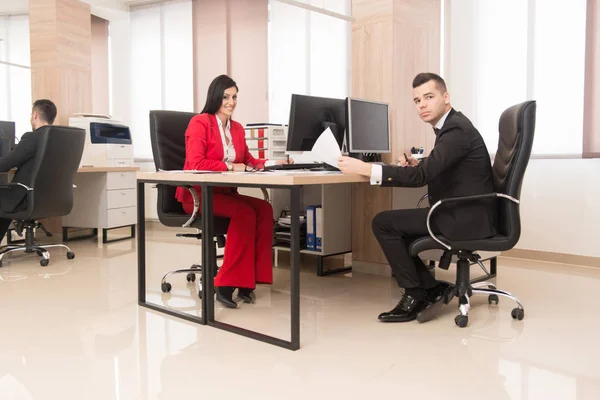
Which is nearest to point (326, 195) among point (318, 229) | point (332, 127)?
point (318, 229)

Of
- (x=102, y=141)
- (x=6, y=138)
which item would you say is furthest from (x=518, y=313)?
(x=102, y=141)

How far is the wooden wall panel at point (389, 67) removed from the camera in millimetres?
3750

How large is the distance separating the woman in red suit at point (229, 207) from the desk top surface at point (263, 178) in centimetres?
28

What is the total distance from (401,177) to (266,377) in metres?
1.14

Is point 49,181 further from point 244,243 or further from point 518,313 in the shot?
point 518,313

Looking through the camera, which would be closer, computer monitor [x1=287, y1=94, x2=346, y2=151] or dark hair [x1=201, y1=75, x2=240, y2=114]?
dark hair [x1=201, y1=75, x2=240, y2=114]

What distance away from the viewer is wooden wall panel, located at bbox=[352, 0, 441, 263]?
375 centimetres

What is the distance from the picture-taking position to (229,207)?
3.03 metres

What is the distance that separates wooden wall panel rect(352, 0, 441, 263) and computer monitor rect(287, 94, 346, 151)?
1.06 ft

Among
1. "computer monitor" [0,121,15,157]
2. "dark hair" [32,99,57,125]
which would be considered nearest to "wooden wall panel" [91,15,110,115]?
"computer monitor" [0,121,15,157]

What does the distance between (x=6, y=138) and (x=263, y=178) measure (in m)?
3.20

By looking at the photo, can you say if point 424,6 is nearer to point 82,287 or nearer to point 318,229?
point 318,229

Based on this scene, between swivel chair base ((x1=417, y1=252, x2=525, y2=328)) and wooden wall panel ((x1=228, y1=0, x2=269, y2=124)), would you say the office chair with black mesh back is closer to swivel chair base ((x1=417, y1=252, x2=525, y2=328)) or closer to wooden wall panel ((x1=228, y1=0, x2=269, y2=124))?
swivel chair base ((x1=417, y1=252, x2=525, y2=328))

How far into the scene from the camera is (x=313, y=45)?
227 inches
